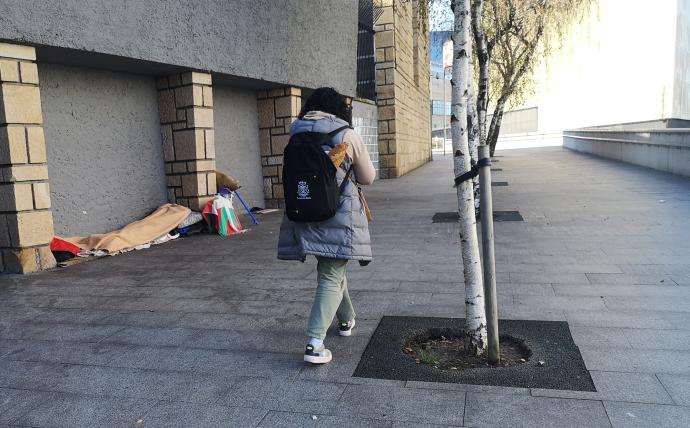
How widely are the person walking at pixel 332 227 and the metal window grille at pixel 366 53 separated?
1376 cm

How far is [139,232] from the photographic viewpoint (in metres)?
7.87

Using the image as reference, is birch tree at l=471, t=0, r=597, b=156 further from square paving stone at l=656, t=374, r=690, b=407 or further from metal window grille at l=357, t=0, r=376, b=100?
square paving stone at l=656, t=374, r=690, b=407

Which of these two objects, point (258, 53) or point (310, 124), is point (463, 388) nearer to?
point (310, 124)

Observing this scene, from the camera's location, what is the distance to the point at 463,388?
10.0ft

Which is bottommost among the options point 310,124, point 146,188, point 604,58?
point 146,188

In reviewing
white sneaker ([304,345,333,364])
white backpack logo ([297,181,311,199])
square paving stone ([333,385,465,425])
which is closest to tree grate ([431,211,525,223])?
white sneaker ([304,345,333,364])

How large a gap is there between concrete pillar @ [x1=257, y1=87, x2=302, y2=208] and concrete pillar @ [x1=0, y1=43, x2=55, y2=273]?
5.51m

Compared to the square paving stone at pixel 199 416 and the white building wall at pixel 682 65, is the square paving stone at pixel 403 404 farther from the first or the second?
the white building wall at pixel 682 65

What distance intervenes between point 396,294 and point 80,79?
540cm

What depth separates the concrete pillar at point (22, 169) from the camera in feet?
19.5

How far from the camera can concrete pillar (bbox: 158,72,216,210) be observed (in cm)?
863

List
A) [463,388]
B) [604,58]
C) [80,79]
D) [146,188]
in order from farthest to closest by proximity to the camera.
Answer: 1. [604,58]
2. [146,188]
3. [80,79]
4. [463,388]

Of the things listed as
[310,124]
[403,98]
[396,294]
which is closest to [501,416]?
[310,124]

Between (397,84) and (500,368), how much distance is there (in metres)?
15.7
